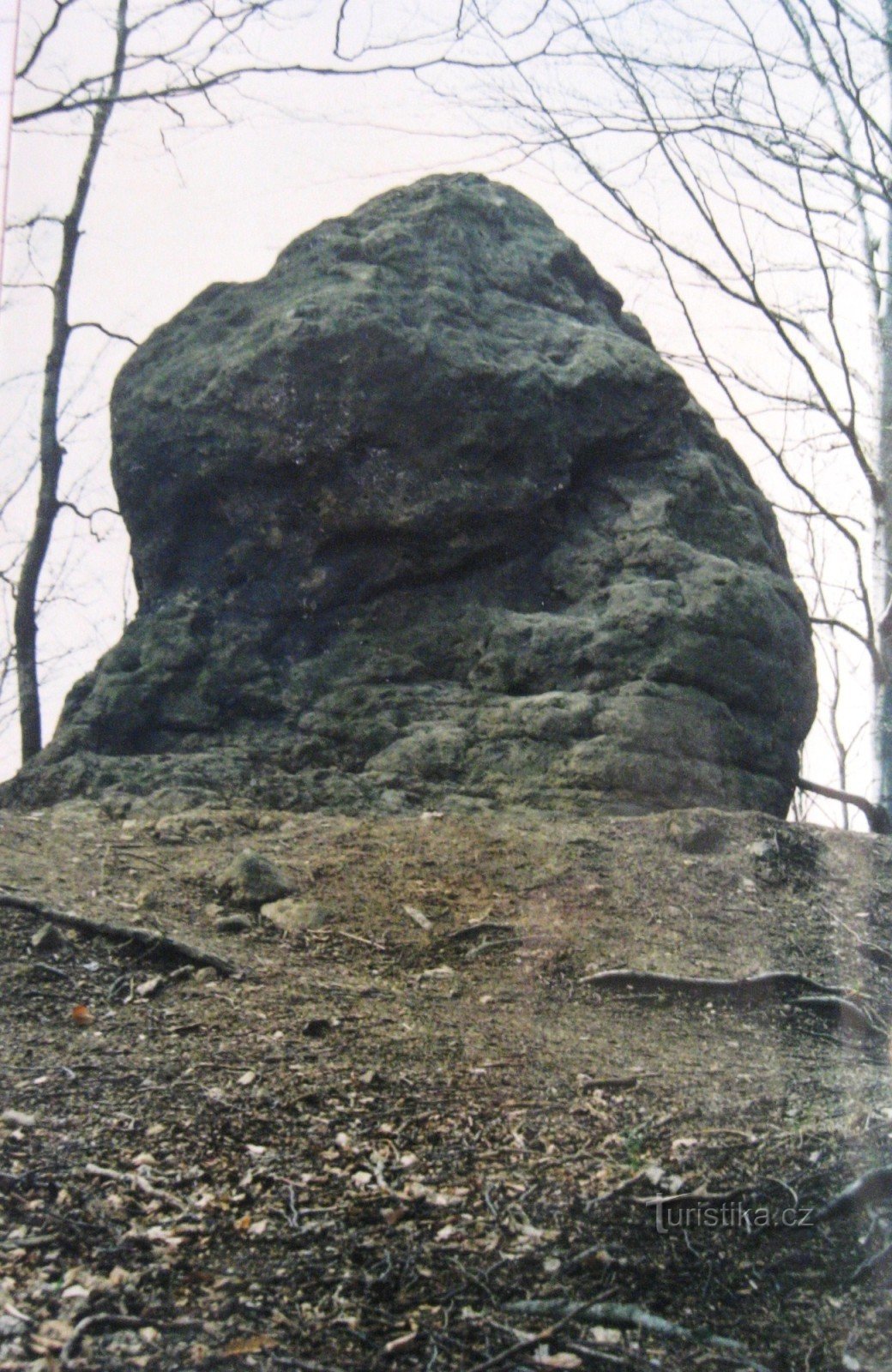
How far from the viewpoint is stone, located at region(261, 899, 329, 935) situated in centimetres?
402

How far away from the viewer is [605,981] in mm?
3783

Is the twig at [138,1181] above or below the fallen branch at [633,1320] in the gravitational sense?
above

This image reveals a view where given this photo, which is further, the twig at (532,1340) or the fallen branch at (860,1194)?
the fallen branch at (860,1194)

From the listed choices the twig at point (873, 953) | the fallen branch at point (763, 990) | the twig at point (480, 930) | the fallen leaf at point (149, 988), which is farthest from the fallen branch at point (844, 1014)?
the fallen leaf at point (149, 988)

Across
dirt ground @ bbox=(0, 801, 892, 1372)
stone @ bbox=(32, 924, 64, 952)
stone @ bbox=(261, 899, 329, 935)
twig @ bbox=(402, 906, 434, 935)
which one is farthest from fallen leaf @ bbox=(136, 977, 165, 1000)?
twig @ bbox=(402, 906, 434, 935)

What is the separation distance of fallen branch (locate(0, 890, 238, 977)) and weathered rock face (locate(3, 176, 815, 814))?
149 centimetres

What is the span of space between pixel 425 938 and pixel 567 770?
1442 millimetres

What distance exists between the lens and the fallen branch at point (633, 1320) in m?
1.82

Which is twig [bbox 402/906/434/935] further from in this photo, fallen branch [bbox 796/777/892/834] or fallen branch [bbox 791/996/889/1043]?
fallen branch [bbox 796/777/892/834]

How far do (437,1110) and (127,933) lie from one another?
4.57 feet

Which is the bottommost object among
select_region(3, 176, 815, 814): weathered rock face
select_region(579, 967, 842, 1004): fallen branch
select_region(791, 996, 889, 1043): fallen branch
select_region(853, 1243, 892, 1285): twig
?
select_region(853, 1243, 892, 1285): twig

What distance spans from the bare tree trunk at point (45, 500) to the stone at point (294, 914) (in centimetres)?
370

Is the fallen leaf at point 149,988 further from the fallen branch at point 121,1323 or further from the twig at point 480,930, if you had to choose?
the fallen branch at point 121,1323

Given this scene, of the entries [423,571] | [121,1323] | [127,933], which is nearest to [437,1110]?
[121,1323]
